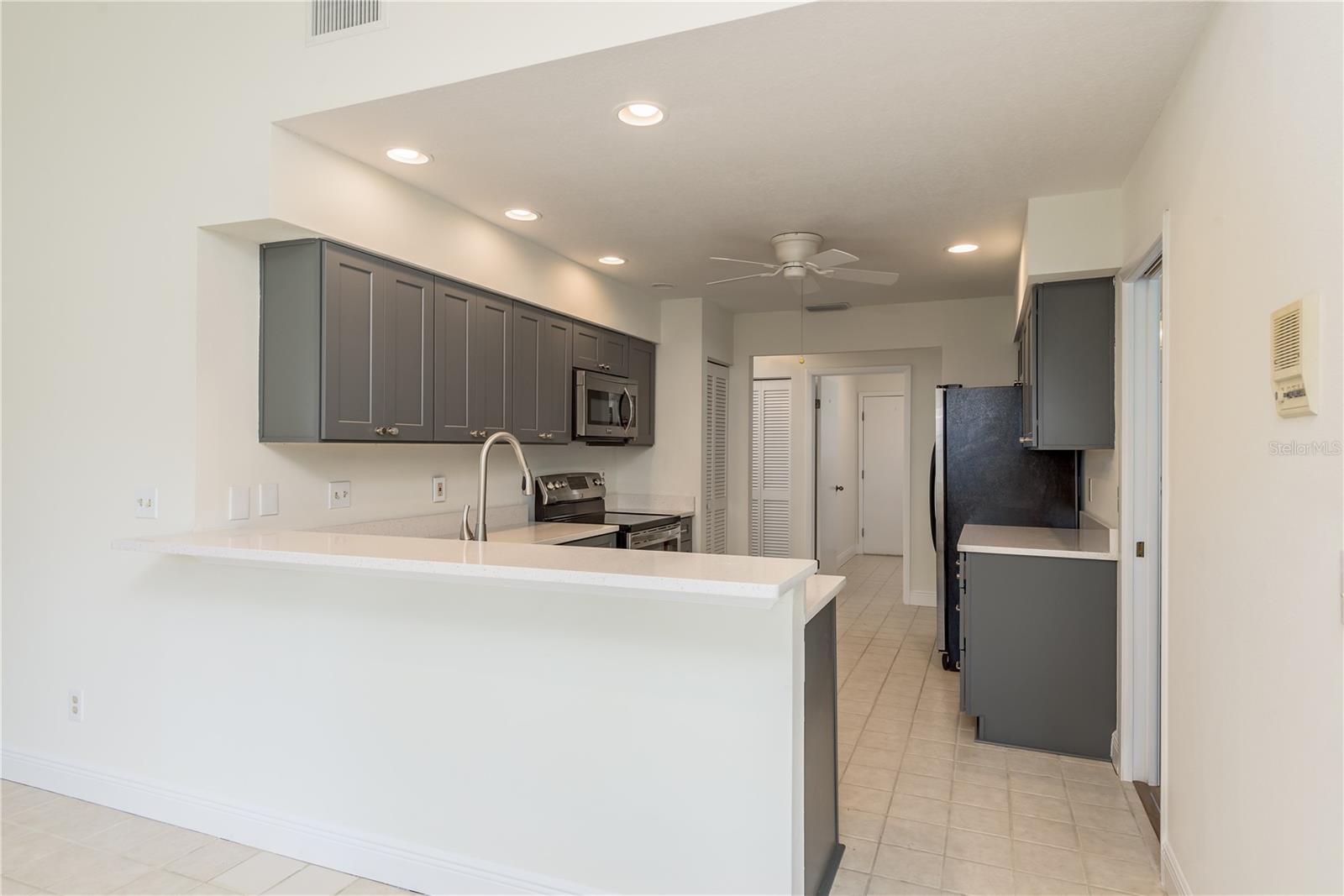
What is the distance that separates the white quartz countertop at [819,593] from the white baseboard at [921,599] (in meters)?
4.23

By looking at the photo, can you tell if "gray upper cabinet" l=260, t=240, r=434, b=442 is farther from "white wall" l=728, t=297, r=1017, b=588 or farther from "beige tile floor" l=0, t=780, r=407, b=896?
"white wall" l=728, t=297, r=1017, b=588

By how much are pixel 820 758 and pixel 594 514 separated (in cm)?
307

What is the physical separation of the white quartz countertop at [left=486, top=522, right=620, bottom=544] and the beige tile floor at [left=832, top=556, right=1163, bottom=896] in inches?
63.0

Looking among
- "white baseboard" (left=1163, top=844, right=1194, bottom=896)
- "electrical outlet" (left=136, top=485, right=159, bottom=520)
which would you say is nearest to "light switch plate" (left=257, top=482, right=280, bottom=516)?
"electrical outlet" (left=136, top=485, right=159, bottom=520)

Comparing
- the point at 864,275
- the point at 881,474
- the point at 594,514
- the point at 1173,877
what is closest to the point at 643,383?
the point at 594,514

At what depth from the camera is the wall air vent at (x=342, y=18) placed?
2.40 metres

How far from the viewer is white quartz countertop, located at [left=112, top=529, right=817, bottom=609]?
169cm

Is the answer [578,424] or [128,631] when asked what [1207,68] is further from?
[128,631]

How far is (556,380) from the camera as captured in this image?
4289 mm

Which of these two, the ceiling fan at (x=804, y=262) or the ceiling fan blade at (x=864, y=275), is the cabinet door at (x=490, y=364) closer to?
the ceiling fan at (x=804, y=262)

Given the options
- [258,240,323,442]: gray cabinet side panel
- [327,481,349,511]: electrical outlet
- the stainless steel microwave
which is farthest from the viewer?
the stainless steel microwave

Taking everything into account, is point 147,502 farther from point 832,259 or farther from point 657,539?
point 832,259

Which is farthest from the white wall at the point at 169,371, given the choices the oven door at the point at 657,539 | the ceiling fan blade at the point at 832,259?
the oven door at the point at 657,539

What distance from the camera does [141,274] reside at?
2.71 m
